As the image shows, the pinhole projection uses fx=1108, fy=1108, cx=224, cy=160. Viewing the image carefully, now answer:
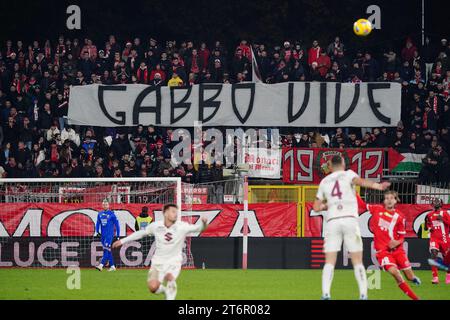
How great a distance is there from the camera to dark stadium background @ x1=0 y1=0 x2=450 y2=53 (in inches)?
1464

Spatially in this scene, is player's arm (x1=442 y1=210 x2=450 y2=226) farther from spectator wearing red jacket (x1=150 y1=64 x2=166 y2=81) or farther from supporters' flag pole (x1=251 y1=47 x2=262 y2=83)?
spectator wearing red jacket (x1=150 y1=64 x2=166 y2=81)

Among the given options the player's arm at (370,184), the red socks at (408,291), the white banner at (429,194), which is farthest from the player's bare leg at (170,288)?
the white banner at (429,194)

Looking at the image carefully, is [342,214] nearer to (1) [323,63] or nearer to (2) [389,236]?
(2) [389,236]

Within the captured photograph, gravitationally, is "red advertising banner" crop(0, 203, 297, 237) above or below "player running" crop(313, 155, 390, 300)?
below

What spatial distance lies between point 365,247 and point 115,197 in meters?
6.42

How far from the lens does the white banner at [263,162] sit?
2961cm

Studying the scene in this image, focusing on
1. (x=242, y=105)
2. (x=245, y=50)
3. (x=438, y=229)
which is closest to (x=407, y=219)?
(x=438, y=229)

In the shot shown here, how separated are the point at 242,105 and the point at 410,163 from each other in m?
5.04

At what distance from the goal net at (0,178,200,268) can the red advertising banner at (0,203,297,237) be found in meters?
0.02

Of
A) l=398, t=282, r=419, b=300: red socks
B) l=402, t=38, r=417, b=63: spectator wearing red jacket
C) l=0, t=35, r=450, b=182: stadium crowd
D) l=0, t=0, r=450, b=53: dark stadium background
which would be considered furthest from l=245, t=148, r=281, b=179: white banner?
l=398, t=282, r=419, b=300: red socks

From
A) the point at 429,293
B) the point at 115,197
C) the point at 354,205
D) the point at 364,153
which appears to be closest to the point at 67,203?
the point at 115,197

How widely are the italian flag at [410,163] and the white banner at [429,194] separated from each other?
1803 mm

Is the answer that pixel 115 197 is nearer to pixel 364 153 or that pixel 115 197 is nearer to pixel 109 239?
pixel 109 239

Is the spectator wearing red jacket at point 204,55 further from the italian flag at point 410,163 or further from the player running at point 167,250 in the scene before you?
the player running at point 167,250
